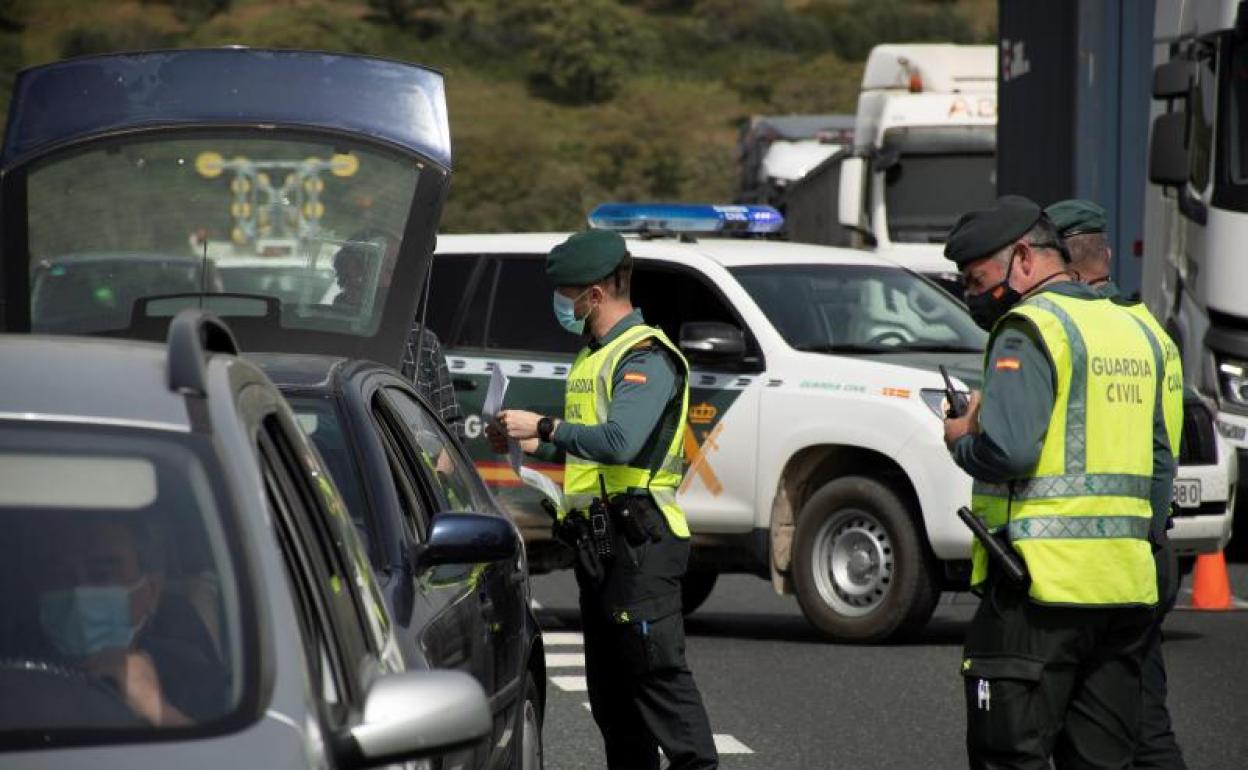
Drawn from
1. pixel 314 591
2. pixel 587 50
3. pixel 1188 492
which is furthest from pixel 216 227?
pixel 587 50

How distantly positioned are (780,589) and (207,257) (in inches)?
145

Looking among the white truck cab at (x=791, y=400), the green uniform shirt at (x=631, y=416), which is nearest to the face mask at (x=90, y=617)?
the green uniform shirt at (x=631, y=416)

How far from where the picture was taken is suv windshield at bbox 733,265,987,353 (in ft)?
40.5

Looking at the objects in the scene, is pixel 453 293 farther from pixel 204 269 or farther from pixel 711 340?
pixel 204 269

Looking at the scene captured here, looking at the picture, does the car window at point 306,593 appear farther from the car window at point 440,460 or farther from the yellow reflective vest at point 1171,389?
the yellow reflective vest at point 1171,389

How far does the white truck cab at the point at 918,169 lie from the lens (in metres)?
21.6

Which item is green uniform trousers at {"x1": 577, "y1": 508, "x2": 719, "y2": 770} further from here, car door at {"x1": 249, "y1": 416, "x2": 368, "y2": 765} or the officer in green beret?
car door at {"x1": 249, "y1": 416, "x2": 368, "y2": 765}

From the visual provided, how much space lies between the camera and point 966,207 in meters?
21.9

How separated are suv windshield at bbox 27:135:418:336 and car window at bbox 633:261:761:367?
9.92 feet

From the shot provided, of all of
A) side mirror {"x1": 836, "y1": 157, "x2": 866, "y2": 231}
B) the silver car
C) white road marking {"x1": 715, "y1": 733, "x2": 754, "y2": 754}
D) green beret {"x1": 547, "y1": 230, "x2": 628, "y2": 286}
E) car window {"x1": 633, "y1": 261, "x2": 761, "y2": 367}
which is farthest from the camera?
side mirror {"x1": 836, "y1": 157, "x2": 866, "y2": 231}

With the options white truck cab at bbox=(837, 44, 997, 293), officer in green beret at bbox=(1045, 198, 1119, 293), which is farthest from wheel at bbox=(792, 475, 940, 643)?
white truck cab at bbox=(837, 44, 997, 293)

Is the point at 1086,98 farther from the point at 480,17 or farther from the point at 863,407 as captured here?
the point at 480,17

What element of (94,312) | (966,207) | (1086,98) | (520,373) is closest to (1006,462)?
(94,312)

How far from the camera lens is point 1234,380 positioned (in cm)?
1422
